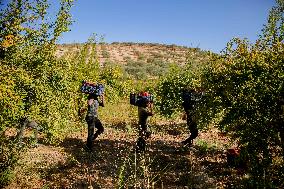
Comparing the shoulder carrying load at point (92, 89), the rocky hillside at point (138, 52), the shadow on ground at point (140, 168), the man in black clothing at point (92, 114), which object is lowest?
the shadow on ground at point (140, 168)

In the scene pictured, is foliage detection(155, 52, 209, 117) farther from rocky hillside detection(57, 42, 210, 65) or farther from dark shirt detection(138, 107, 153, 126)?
rocky hillside detection(57, 42, 210, 65)

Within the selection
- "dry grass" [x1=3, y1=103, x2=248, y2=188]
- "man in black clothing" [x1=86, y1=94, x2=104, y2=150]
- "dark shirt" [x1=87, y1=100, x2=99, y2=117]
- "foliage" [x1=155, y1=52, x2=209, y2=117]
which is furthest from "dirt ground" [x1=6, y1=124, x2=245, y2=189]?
"foliage" [x1=155, y1=52, x2=209, y2=117]

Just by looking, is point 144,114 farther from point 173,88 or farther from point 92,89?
point 173,88

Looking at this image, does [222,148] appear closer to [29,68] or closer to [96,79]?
[29,68]

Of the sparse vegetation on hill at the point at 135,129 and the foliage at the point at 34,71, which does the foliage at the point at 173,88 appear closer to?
the sparse vegetation on hill at the point at 135,129

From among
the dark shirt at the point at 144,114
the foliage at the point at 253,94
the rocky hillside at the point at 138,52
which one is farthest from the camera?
the rocky hillside at the point at 138,52

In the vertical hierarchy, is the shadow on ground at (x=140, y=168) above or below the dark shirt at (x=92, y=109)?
below

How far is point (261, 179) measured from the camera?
6.05 meters

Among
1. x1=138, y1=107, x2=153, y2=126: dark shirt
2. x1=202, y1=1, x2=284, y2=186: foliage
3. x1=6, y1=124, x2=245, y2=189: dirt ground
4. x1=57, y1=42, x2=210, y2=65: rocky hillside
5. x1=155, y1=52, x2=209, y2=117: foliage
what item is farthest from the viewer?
x1=57, y1=42, x2=210, y2=65: rocky hillside

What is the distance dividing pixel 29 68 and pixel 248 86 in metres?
5.76

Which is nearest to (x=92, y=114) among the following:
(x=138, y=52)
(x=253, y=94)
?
(x=253, y=94)

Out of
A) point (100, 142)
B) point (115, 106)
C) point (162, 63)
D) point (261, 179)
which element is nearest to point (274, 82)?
point (261, 179)

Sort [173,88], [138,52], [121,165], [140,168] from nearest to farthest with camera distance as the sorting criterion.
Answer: [121,165]
[140,168]
[173,88]
[138,52]

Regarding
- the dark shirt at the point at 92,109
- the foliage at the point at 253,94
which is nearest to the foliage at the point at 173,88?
the dark shirt at the point at 92,109
